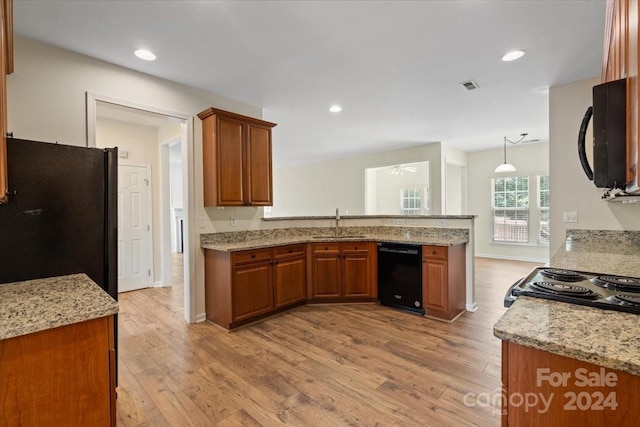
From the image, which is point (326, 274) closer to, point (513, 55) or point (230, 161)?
point (230, 161)

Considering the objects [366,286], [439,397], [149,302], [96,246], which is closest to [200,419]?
[96,246]

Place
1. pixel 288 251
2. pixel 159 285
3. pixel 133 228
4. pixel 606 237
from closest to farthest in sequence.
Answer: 1. pixel 606 237
2. pixel 288 251
3. pixel 133 228
4. pixel 159 285

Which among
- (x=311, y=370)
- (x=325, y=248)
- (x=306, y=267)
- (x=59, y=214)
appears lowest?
(x=311, y=370)

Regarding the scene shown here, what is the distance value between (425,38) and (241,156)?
2.22m

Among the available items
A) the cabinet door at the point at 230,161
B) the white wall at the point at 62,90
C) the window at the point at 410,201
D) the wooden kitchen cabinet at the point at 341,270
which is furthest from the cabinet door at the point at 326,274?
the window at the point at 410,201

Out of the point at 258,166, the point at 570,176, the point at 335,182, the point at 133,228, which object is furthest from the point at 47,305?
the point at 335,182

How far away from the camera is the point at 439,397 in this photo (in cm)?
194

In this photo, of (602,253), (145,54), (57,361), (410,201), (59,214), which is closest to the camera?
(57,361)

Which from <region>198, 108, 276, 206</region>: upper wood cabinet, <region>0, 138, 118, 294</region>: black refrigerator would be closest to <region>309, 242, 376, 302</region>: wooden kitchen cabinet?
<region>198, 108, 276, 206</region>: upper wood cabinet

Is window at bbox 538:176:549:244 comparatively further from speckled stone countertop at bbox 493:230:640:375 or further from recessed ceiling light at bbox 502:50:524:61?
speckled stone countertop at bbox 493:230:640:375

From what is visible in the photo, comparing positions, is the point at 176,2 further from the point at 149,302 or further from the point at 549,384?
the point at 149,302

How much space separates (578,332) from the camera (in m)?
0.79

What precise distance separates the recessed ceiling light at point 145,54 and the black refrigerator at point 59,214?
115 cm

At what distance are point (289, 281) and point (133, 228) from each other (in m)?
2.84
